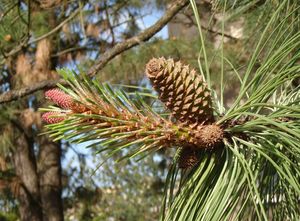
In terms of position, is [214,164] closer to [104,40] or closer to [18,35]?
[18,35]

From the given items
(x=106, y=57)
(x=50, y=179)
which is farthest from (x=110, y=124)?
(x=50, y=179)

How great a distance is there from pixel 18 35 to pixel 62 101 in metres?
1.97

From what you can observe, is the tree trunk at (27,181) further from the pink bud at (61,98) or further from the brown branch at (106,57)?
the pink bud at (61,98)

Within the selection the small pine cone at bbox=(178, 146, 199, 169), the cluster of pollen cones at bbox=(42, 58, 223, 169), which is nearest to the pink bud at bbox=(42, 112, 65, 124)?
the cluster of pollen cones at bbox=(42, 58, 223, 169)

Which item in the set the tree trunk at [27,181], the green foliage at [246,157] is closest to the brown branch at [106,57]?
the green foliage at [246,157]

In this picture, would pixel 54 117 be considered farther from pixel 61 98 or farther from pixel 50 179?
pixel 50 179

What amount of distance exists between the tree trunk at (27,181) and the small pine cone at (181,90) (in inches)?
154

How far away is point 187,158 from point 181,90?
0.24 ft

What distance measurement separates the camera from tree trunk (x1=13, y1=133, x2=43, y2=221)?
14.3ft

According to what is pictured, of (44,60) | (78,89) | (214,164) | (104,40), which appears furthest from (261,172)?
(104,40)

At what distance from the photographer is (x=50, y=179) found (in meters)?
4.52

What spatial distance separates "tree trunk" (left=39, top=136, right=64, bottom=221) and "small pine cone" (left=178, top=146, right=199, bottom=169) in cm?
392

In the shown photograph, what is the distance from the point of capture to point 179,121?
574mm

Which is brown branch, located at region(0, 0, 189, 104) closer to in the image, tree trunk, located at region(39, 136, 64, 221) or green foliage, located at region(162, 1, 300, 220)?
green foliage, located at region(162, 1, 300, 220)
